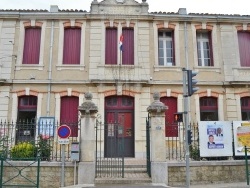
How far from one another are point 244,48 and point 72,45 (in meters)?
9.63

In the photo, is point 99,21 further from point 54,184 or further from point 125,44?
point 54,184

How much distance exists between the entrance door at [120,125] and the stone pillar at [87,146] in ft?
13.4

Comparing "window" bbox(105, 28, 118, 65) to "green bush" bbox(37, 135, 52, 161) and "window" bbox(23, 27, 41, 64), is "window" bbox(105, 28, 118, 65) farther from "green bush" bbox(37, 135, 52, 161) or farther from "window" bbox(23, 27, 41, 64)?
"green bush" bbox(37, 135, 52, 161)

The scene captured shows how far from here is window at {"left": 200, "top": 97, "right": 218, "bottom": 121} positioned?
Answer: 52.7ft

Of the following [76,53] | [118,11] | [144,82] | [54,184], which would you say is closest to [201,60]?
[144,82]

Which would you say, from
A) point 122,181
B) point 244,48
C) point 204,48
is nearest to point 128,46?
point 204,48

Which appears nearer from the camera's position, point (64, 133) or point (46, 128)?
point (64, 133)

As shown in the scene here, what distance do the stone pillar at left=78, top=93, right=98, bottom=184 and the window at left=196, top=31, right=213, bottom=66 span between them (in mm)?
8547

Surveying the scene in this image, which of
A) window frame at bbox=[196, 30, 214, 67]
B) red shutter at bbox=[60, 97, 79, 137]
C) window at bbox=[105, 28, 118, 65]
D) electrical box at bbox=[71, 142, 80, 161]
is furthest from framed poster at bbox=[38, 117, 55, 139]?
window frame at bbox=[196, 30, 214, 67]

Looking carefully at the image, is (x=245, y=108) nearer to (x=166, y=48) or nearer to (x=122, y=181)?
(x=166, y=48)

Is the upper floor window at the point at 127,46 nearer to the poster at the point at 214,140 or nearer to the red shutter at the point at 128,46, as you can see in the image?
the red shutter at the point at 128,46

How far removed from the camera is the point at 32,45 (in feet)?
53.6

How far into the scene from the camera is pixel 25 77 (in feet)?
51.2

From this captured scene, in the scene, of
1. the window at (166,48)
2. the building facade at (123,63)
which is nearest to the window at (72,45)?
the building facade at (123,63)
